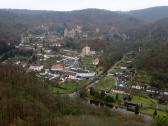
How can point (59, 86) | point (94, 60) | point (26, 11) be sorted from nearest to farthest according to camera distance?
point (59, 86)
point (94, 60)
point (26, 11)

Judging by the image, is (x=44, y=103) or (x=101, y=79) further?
(x=101, y=79)

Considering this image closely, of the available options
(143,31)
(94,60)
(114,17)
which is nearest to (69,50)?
(94,60)

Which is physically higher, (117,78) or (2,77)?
(2,77)

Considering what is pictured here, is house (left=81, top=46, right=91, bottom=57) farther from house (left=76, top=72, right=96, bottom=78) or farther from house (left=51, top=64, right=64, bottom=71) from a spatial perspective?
house (left=76, top=72, right=96, bottom=78)

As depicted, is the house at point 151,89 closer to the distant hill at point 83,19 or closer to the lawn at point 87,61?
the lawn at point 87,61

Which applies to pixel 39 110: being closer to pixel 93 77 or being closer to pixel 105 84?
pixel 105 84

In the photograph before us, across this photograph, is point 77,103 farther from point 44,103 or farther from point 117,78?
point 117,78

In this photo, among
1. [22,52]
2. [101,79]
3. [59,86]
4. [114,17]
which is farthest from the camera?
[114,17]
